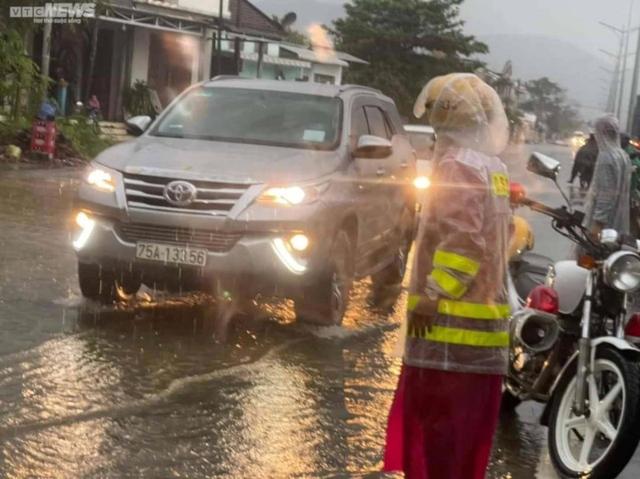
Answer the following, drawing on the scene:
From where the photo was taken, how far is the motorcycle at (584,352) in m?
4.73

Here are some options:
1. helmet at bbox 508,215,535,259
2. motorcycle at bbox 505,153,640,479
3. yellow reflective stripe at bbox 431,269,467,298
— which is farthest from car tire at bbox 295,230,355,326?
yellow reflective stripe at bbox 431,269,467,298

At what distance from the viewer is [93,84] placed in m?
33.8

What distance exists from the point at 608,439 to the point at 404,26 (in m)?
54.4

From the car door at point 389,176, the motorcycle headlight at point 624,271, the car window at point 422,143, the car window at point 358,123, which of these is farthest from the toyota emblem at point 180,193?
the car window at point 422,143

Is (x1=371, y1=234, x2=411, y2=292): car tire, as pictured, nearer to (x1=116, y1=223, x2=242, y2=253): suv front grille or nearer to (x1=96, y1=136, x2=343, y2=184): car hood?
(x1=96, y1=136, x2=343, y2=184): car hood

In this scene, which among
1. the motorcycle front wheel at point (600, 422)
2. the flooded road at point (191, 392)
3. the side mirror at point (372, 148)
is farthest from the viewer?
the side mirror at point (372, 148)

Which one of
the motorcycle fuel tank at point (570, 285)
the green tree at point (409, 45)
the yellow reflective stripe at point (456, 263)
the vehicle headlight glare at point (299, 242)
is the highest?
the green tree at point (409, 45)

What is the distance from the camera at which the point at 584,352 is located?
4871 millimetres

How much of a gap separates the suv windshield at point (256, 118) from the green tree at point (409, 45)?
4703 cm

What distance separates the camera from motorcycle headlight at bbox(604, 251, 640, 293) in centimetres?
488

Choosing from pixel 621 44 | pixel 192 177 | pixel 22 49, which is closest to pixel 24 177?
pixel 22 49

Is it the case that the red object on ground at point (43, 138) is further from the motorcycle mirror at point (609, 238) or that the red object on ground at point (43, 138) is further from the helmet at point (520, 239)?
the motorcycle mirror at point (609, 238)

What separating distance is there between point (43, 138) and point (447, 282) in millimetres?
18188

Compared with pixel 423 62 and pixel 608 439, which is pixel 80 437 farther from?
pixel 423 62
